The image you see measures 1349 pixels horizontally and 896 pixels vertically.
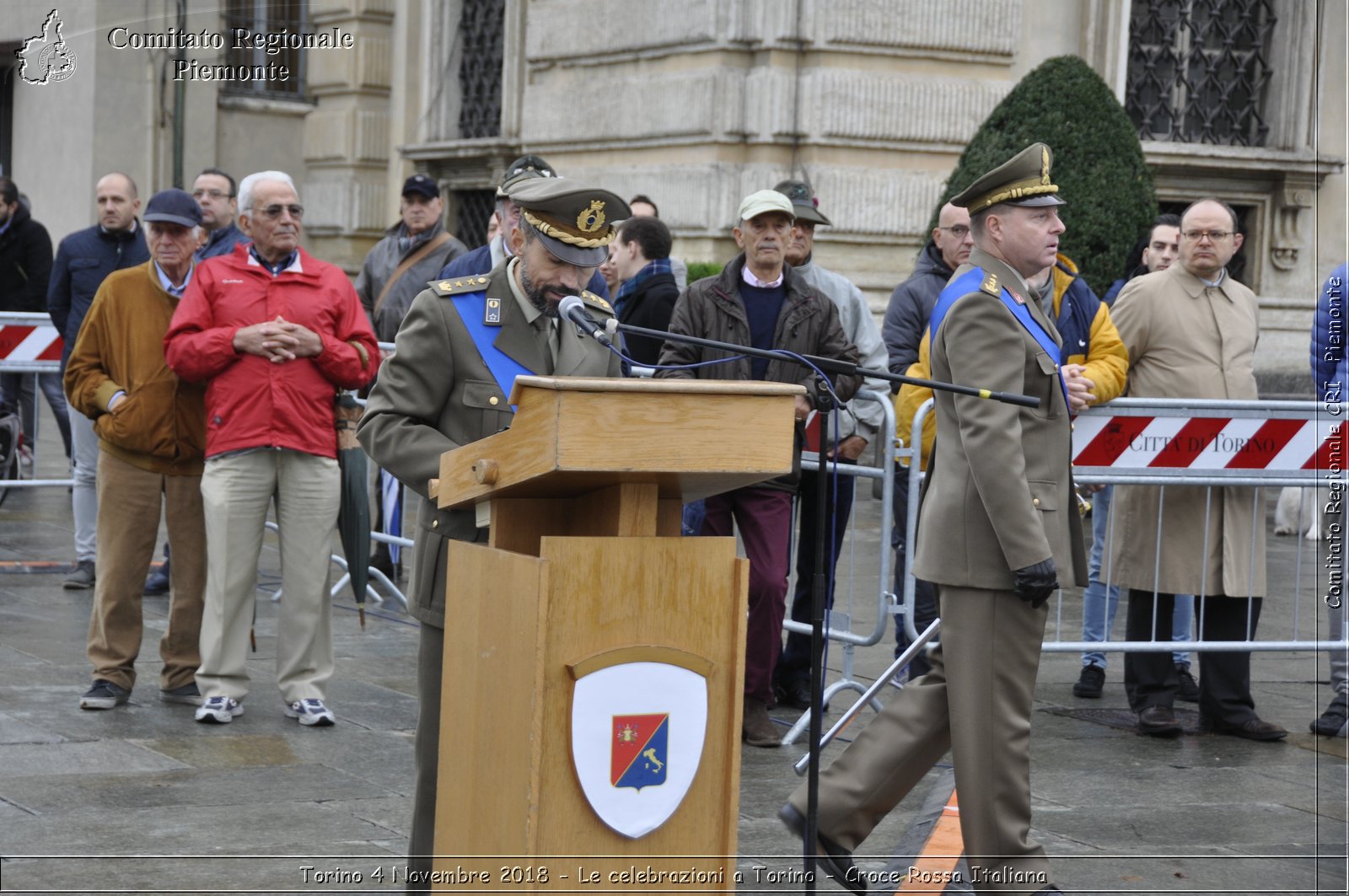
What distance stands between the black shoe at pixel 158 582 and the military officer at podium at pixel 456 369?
222 inches

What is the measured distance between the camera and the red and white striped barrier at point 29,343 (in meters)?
10.8

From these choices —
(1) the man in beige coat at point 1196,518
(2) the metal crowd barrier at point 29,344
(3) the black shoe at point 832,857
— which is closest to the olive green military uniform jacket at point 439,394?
(3) the black shoe at point 832,857

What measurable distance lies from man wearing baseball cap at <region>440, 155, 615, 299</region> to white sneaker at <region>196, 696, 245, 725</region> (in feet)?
6.14

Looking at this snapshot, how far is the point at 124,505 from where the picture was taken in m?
7.32

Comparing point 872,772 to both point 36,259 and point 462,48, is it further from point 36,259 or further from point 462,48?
point 462,48

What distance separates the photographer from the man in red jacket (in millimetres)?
6910

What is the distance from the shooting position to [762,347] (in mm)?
7133

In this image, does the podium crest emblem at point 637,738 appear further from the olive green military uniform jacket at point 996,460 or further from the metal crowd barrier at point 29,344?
the metal crowd barrier at point 29,344

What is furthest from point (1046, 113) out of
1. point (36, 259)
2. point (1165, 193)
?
point (36, 259)

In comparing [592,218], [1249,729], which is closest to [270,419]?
[592,218]

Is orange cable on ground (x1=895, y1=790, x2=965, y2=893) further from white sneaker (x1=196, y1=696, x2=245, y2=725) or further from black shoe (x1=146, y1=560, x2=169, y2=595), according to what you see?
black shoe (x1=146, y1=560, x2=169, y2=595)

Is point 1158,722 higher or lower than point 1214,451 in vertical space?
lower

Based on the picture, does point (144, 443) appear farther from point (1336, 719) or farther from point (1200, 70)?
point (1200, 70)

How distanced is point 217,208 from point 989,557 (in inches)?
229
